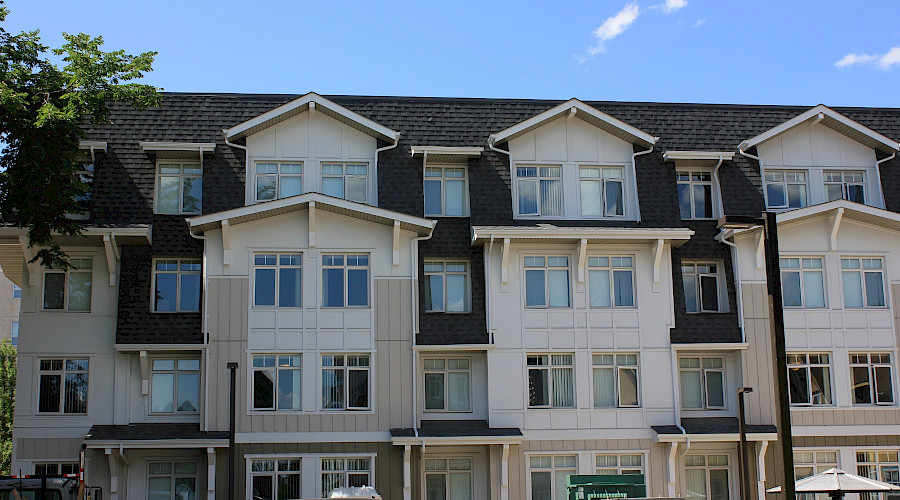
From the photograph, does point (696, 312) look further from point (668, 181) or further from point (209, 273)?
point (209, 273)

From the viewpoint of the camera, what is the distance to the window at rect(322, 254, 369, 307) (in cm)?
2878

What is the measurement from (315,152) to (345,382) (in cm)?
677

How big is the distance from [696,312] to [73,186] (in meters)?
17.4

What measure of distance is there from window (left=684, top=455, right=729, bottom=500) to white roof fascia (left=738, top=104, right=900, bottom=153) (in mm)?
9279

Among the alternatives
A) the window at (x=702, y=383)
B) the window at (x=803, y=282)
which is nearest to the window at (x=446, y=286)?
the window at (x=702, y=383)

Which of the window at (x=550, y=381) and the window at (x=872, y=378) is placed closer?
the window at (x=550, y=381)

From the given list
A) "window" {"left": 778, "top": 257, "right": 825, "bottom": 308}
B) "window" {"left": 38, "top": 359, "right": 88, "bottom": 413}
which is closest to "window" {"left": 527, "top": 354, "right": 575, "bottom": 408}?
"window" {"left": 778, "top": 257, "right": 825, "bottom": 308}

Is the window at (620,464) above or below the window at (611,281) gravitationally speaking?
below

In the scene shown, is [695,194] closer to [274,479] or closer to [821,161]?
[821,161]

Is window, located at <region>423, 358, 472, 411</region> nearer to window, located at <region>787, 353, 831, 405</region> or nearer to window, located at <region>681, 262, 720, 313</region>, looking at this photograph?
window, located at <region>681, 262, 720, 313</region>

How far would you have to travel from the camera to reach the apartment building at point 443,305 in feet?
91.5

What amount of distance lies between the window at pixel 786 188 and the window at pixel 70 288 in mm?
19858

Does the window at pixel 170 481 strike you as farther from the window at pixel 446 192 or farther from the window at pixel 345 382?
the window at pixel 446 192

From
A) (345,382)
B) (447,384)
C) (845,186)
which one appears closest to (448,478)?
(447,384)
